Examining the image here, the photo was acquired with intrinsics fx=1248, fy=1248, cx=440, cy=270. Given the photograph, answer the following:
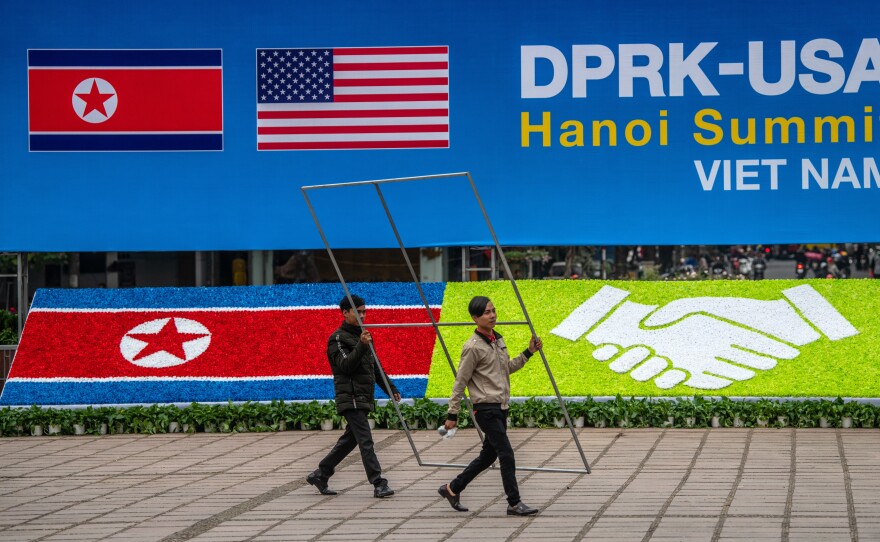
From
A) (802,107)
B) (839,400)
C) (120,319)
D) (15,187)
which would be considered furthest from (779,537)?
(15,187)

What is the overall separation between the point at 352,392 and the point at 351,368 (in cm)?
20

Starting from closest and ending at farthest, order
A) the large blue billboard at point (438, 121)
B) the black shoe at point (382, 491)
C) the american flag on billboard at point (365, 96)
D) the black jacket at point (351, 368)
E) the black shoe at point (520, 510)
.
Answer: the black shoe at point (520, 510)
the black shoe at point (382, 491)
the black jacket at point (351, 368)
the large blue billboard at point (438, 121)
the american flag on billboard at point (365, 96)

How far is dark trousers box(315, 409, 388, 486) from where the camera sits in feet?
32.4

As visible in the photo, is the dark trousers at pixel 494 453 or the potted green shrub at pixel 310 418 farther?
the potted green shrub at pixel 310 418

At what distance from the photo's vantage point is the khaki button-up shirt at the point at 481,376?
8.98 m

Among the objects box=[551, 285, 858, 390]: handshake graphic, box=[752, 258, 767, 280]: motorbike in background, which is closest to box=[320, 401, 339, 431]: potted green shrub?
box=[551, 285, 858, 390]: handshake graphic

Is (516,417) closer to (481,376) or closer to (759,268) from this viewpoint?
(481,376)

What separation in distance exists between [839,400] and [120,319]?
851 cm

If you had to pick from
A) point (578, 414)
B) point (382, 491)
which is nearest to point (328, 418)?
point (578, 414)

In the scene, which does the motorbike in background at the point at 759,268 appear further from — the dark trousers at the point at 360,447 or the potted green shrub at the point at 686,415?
the dark trousers at the point at 360,447

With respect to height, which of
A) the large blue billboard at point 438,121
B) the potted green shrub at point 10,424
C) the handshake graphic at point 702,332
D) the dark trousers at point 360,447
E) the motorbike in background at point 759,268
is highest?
the large blue billboard at point 438,121

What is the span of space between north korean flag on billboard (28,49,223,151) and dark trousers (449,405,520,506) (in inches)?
304

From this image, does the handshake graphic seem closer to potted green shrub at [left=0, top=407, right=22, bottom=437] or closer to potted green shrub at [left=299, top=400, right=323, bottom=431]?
potted green shrub at [left=299, top=400, right=323, bottom=431]

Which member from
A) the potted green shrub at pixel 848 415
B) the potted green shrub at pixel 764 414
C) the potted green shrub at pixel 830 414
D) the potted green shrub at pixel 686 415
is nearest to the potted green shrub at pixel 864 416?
the potted green shrub at pixel 848 415
